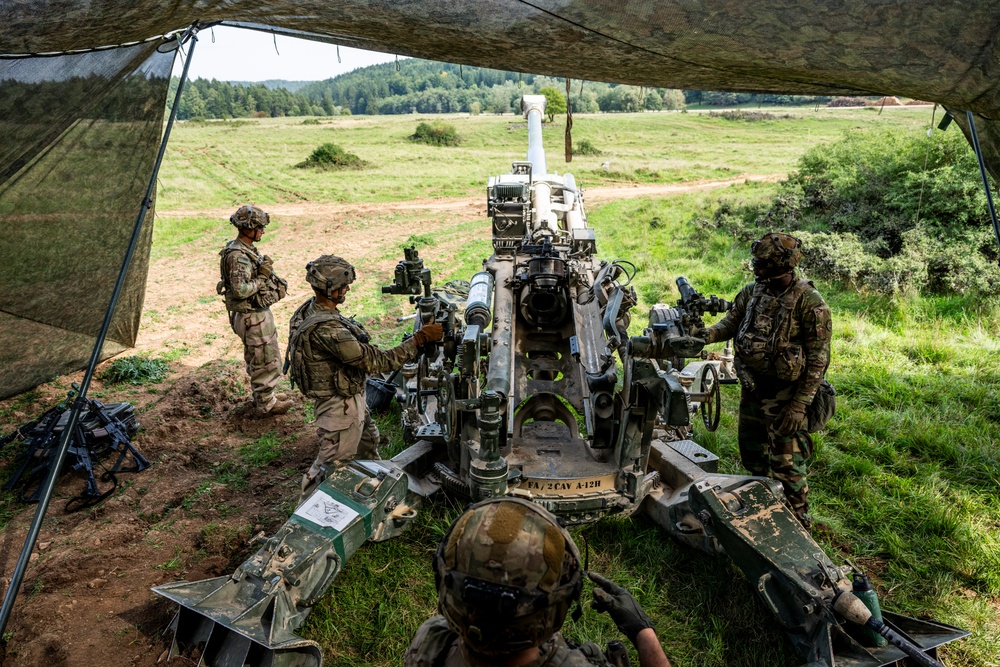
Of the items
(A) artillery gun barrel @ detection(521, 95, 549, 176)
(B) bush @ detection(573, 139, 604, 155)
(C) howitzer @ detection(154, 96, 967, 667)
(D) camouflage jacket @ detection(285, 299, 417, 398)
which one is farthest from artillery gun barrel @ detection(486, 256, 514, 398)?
(B) bush @ detection(573, 139, 604, 155)

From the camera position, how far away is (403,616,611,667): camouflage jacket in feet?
6.53

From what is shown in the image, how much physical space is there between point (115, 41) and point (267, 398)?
→ 428cm

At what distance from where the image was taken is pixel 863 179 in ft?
39.5

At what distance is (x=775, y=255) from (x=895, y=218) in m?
8.19

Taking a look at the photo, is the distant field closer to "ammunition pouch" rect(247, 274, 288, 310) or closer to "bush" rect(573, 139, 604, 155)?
"bush" rect(573, 139, 604, 155)

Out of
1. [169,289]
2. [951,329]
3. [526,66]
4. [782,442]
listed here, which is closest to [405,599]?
[782,442]

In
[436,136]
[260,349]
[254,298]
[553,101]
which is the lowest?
[260,349]

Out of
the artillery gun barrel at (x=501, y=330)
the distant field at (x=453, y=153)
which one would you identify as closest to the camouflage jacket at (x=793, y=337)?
the artillery gun barrel at (x=501, y=330)

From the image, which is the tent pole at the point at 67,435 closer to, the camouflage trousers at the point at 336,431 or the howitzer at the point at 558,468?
the howitzer at the point at 558,468

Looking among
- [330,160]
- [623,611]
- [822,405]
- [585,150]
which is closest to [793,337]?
[822,405]

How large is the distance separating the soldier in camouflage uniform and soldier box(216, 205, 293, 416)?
4300mm

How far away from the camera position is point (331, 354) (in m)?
4.49

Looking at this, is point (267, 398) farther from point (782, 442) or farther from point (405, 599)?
point (782, 442)

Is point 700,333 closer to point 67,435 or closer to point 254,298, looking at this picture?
point 67,435
